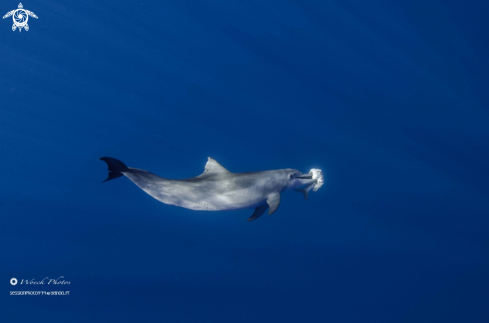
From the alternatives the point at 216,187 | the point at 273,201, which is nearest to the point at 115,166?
the point at 216,187

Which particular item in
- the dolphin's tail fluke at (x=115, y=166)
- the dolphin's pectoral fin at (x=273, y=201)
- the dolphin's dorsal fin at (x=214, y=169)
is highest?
the dolphin's dorsal fin at (x=214, y=169)

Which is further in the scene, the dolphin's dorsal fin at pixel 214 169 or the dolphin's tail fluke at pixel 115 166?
the dolphin's dorsal fin at pixel 214 169

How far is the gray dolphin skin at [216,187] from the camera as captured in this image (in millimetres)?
5723

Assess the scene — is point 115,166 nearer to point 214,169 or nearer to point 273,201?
point 214,169

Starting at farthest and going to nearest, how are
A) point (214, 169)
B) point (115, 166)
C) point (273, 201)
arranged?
point (273, 201)
point (214, 169)
point (115, 166)

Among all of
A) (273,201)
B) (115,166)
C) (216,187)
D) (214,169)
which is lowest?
(273,201)

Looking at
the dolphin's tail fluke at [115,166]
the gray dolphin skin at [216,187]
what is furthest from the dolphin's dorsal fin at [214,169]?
the dolphin's tail fluke at [115,166]

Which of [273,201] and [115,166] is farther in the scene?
[273,201]

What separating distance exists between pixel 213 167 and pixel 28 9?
7737 mm

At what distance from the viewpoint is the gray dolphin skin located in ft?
18.8

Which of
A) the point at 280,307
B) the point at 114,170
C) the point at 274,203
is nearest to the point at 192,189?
the point at 114,170

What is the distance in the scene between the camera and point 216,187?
6.15 metres

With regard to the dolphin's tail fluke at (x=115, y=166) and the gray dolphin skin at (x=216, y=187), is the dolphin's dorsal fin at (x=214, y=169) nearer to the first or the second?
the gray dolphin skin at (x=216, y=187)

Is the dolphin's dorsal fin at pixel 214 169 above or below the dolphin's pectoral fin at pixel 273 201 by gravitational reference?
above
